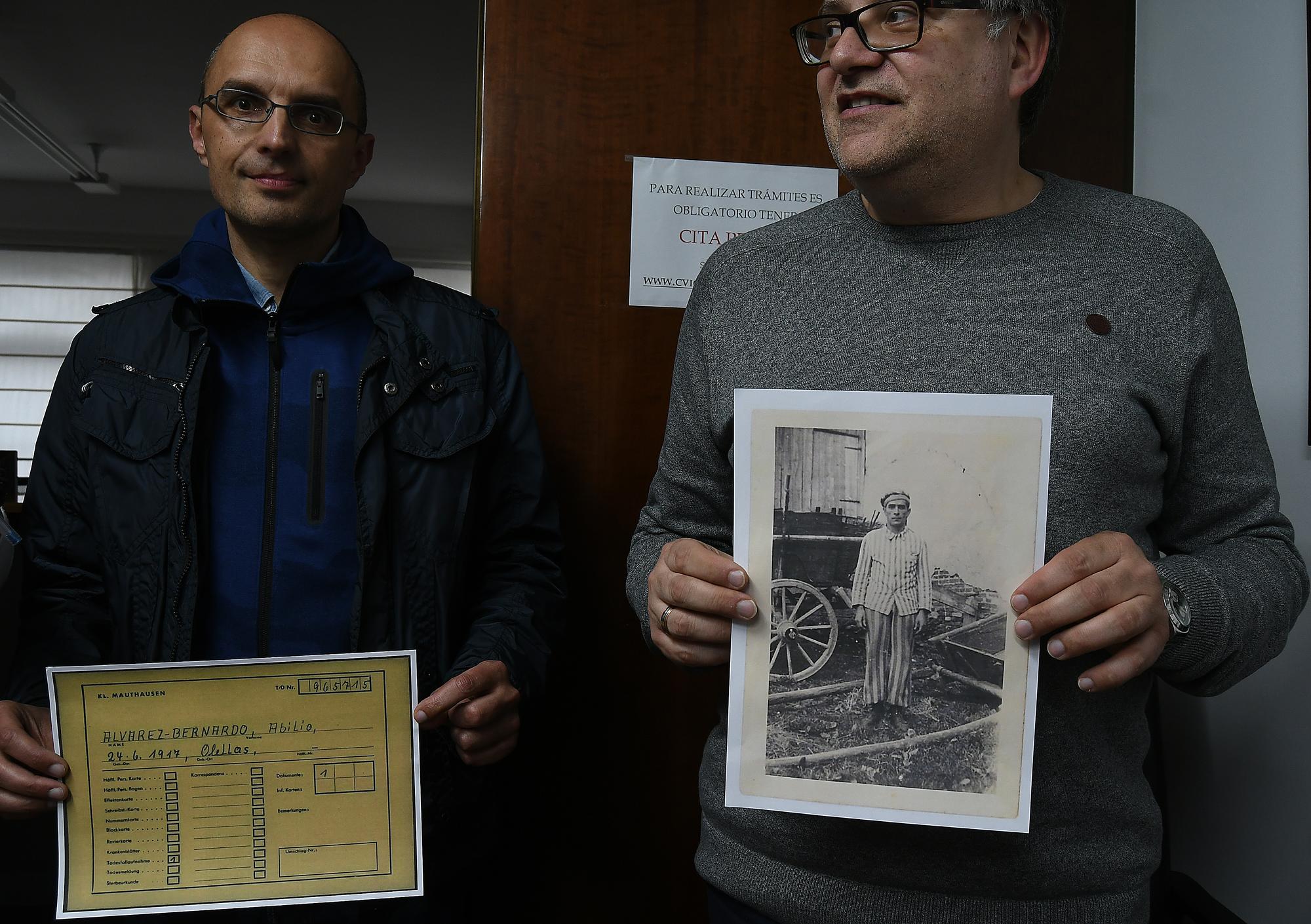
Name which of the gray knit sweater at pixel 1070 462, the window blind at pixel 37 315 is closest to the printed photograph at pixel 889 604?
the gray knit sweater at pixel 1070 462

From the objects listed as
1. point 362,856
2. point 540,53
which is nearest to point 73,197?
point 540,53

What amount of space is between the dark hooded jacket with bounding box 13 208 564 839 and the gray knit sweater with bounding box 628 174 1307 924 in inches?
19.5

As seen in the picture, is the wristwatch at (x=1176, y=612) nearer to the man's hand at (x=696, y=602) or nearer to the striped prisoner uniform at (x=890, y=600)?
the striped prisoner uniform at (x=890, y=600)

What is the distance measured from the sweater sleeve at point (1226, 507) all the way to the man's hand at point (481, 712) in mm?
778

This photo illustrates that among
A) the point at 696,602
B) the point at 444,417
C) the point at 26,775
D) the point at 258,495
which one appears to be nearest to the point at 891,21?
the point at 696,602

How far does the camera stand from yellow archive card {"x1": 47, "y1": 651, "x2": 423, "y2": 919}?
1.09 metres

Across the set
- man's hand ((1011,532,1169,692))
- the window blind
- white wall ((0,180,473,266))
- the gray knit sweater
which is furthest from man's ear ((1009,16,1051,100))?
the window blind

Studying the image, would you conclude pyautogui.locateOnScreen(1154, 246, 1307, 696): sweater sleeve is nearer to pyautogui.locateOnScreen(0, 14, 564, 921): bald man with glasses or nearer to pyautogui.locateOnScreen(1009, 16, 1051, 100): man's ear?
pyautogui.locateOnScreen(1009, 16, 1051, 100): man's ear

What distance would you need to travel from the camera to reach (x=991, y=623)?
0.84m

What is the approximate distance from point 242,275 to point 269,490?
0.32 meters

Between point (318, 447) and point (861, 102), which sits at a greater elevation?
point (861, 102)

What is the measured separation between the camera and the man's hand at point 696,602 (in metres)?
0.89

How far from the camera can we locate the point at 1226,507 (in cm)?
97

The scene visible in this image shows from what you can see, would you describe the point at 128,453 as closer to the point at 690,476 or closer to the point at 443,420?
the point at 443,420
